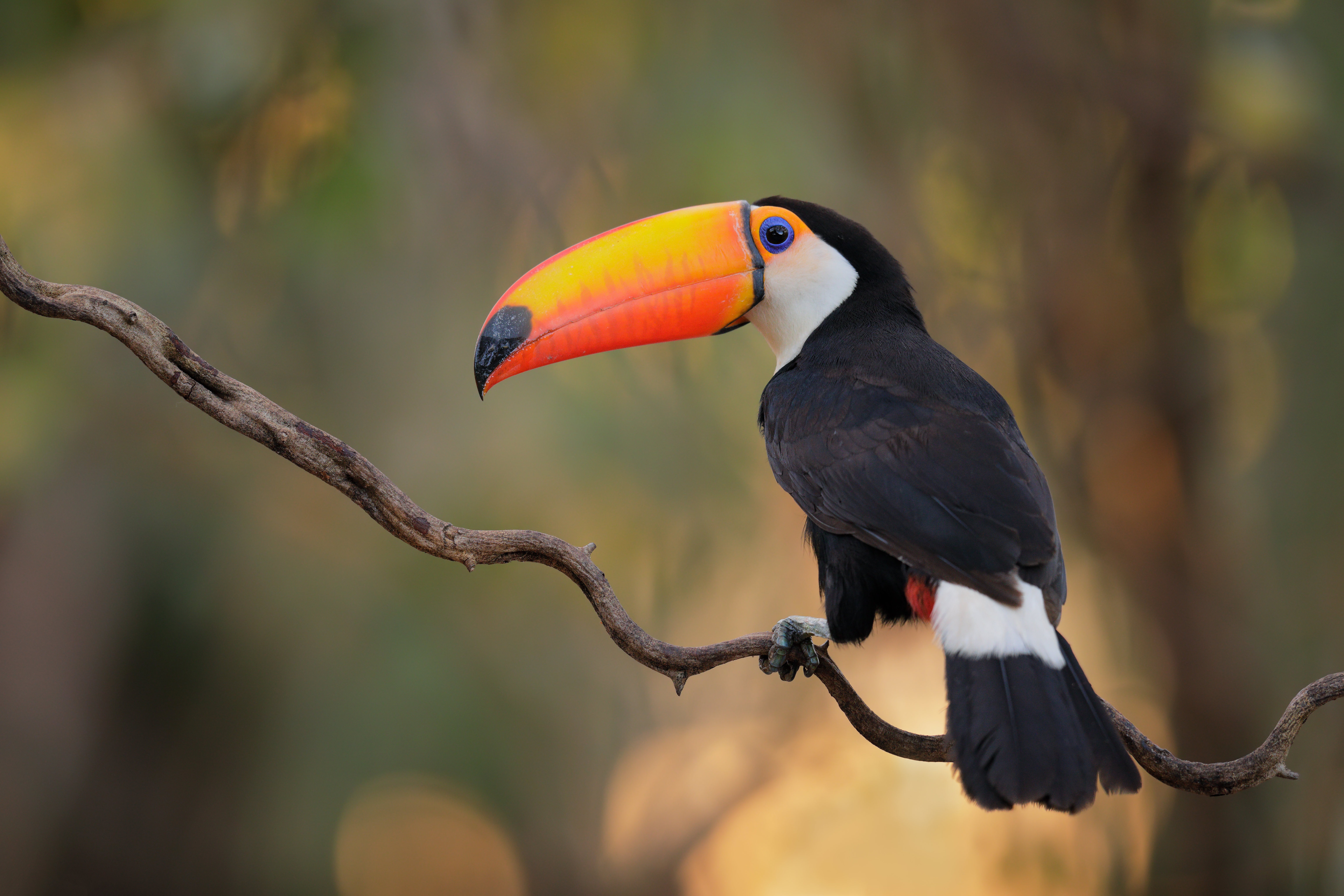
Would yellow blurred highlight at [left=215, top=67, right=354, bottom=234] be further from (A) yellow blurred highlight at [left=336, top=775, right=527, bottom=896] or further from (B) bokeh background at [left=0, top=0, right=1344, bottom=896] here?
(A) yellow blurred highlight at [left=336, top=775, right=527, bottom=896]

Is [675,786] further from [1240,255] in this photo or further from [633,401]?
[1240,255]

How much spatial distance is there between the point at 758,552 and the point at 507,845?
2314 millimetres

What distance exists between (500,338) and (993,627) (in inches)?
44.8

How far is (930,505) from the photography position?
2090 millimetres

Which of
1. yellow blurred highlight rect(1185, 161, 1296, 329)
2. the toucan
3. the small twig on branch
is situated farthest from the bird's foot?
yellow blurred highlight rect(1185, 161, 1296, 329)

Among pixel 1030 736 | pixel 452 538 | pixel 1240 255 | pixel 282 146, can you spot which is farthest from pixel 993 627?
pixel 282 146

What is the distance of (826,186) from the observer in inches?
184

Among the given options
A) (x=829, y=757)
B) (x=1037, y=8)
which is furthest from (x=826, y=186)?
(x=829, y=757)

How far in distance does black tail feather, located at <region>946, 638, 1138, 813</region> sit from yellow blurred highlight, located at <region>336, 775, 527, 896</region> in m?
4.76

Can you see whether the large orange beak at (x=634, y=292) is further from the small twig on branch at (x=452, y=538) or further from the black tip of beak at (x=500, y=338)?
the small twig on branch at (x=452, y=538)

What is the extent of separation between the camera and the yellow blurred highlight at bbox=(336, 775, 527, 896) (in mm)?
6160

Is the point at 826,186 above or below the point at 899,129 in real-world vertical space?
below

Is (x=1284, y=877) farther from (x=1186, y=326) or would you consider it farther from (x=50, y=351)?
(x=50, y=351)

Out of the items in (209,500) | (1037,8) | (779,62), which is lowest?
(209,500)
